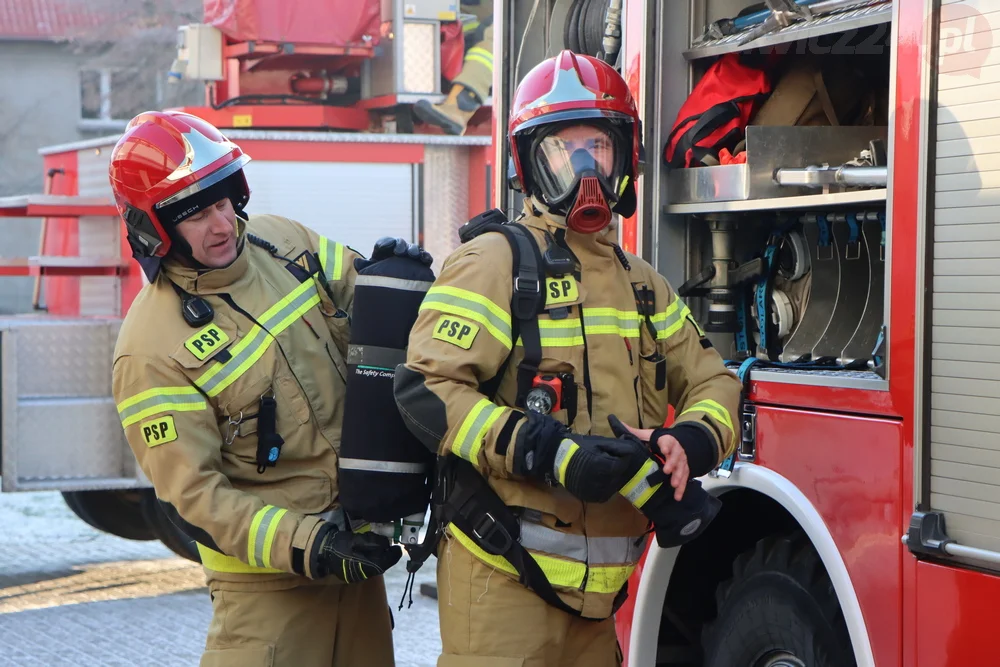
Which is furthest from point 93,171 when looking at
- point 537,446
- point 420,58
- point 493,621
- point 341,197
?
point 537,446

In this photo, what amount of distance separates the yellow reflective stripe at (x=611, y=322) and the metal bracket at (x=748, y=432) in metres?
0.49

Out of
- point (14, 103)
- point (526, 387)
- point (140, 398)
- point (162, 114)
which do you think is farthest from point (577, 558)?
point (14, 103)

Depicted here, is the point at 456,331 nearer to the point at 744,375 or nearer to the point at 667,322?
the point at 667,322

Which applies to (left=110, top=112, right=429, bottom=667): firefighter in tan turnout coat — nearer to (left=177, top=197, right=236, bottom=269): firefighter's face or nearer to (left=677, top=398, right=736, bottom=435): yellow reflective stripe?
(left=177, top=197, right=236, bottom=269): firefighter's face

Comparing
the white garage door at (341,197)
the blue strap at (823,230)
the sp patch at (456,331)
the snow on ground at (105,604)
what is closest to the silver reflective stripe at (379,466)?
the sp patch at (456,331)

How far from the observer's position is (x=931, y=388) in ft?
8.39

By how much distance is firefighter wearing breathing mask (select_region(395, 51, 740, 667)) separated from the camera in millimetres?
2486

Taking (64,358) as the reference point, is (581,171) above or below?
above

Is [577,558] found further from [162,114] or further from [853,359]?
[162,114]

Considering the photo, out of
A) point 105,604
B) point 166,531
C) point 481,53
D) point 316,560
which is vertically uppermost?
point 481,53

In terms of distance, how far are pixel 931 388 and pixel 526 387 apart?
2.58 ft

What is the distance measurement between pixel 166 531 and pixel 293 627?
336 centimetres

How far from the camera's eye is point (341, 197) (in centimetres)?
658

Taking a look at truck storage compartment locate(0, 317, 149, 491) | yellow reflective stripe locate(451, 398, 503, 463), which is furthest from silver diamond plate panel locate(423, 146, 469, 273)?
yellow reflective stripe locate(451, 398, 503, 463)
